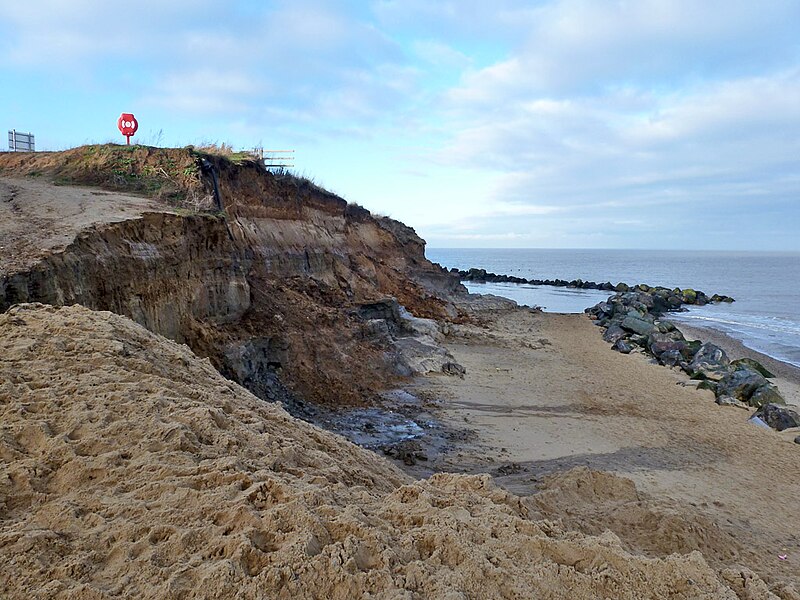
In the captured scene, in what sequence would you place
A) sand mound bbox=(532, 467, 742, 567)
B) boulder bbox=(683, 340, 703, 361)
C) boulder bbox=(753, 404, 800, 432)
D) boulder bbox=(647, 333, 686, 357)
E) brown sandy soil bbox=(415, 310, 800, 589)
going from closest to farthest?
1. sand mound bbox=(532, 467, 742, 567)
2. brown sandy soil bbox=(415, 310, 800, 589)
3. boulder bbox=(753, 404, 800, 432)
4. boulder bbox=(683, 340, 703, 361)
5. boulder bbox=(647, 333, 686, 357)

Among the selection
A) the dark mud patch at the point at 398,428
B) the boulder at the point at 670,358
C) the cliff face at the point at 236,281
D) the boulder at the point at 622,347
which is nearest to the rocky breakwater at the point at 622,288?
the boulder at the point at 622,347

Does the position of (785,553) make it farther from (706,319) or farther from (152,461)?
(706,319)

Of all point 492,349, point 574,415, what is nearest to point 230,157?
point 492,349

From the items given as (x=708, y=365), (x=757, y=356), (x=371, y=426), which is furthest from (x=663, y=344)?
(x=371, y=426)

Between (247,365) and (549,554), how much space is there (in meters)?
8.15

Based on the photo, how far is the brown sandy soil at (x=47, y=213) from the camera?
7.23 metres

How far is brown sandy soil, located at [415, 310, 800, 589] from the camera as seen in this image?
5538mm

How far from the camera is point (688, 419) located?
508 inches

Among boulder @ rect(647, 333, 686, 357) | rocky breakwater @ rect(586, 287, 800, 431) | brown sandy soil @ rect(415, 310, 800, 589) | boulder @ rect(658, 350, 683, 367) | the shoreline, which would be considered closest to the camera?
brown sandy soil @ rect(415, 310, 800, 589)

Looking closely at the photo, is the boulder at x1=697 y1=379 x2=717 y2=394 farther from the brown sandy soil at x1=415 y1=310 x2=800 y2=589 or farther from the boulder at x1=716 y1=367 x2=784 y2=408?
the brown sandy soil at x1=415 y1=310 x2=800 y2=589

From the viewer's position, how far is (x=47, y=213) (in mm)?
9156

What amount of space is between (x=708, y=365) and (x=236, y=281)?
15872mm

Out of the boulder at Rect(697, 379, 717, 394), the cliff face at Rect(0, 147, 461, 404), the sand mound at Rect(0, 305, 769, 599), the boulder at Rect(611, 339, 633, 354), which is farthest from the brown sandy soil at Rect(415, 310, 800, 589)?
the boulder at Rect(611, 339, 633, 354)

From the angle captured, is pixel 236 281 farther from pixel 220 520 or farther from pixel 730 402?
pixel 730 402
